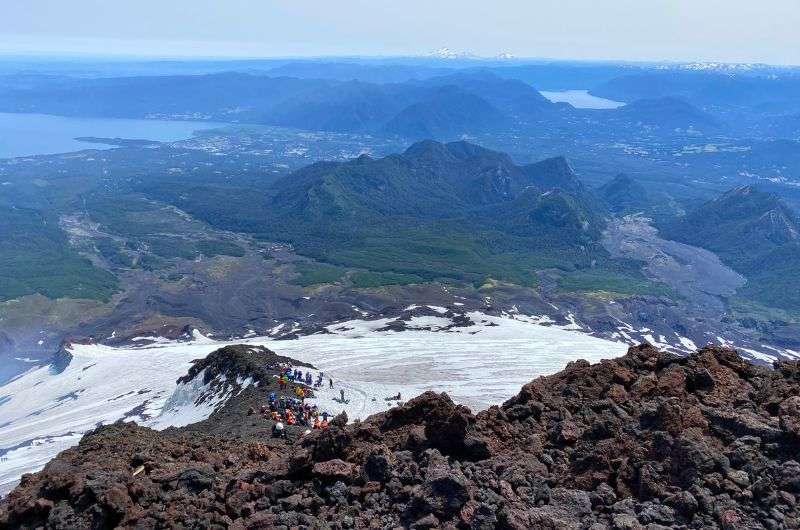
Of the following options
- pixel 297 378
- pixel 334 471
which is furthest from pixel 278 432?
pixel 334 471

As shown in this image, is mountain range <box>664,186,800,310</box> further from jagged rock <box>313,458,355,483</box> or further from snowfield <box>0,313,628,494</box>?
jagged rock <box>313,458,355,483</box>

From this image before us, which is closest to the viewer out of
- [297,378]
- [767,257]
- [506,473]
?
[506,473]

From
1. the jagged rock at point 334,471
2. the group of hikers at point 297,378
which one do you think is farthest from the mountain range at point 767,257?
the jagged rock at point 334,471

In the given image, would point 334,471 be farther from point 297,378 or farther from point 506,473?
Answer: point 297,378

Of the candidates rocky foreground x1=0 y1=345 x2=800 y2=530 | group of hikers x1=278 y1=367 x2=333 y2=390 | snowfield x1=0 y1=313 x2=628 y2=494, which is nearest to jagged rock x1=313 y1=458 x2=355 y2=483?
rocky foreground x1=0 y1=345 x2=800 y2=530

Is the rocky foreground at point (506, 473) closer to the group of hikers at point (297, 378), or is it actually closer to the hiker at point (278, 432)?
the hiker at point (278, 432)

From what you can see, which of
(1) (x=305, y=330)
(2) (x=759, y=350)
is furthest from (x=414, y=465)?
(2) (x=759, y=350)
